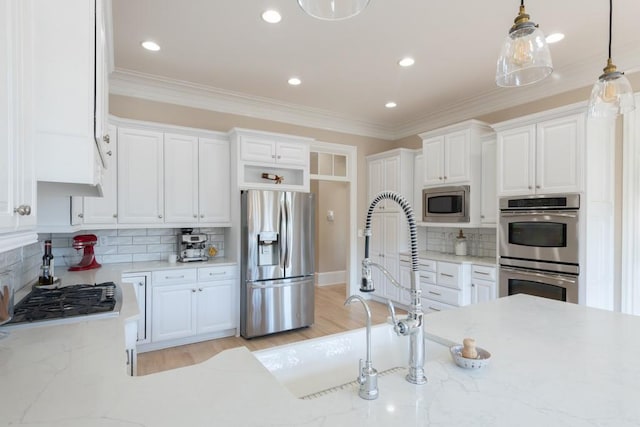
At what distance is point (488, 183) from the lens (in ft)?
12.6

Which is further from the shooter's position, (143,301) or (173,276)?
(173,276)

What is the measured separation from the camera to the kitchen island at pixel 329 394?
0.81 m

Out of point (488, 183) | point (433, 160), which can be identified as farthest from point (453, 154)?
point (488, 183)

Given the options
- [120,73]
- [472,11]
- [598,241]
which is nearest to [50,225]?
[120,73]

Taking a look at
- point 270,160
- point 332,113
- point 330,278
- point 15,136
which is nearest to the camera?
point 15,136

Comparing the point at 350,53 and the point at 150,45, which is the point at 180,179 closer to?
the point at 150,45

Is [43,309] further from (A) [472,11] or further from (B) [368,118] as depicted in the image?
(B) [368,118]

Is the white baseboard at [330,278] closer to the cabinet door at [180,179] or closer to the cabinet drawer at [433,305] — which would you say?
the cabinet drawer at [433,305]

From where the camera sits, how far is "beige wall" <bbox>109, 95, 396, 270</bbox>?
3.66 meters

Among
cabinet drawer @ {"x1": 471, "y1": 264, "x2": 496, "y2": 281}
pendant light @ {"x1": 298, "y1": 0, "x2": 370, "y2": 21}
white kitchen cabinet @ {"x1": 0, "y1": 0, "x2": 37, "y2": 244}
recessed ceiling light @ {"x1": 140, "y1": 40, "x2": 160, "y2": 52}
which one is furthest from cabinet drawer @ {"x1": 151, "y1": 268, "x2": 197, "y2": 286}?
cabinet drawer @ {"x1": 471, "y1": 264, "x2": 496, "y2": 281}

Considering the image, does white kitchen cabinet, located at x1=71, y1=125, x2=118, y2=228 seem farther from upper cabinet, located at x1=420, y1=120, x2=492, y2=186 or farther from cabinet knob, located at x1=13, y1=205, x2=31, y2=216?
upper cabinet, located at x1=420, y1=120, x2=492, y2=186

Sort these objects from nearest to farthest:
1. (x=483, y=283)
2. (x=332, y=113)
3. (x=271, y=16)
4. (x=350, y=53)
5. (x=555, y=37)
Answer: (x=271, y=16)
(x=555, y=37)
(x=350, y=53)
(x=483, y=283)
(x=332, y=113)

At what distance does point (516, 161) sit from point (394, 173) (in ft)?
5.72

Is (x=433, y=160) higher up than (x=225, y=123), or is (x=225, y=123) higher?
(x=225, y=123)
